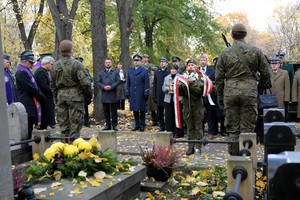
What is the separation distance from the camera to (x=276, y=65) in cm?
1072

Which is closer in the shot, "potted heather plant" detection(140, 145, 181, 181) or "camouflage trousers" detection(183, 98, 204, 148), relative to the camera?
"potted heather plant" detection(140, 145, 181, 181)

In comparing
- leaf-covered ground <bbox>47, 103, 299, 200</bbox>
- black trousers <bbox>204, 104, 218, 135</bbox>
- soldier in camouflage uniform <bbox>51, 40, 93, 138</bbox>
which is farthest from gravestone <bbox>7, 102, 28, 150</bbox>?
black trousers <bbox>204, 104, 218, 135</bbox>

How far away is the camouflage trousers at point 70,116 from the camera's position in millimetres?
8172

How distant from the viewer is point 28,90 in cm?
859

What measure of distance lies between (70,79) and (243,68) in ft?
11.3

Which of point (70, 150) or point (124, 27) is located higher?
point (124, 27)

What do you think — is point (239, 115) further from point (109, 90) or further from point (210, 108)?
point (109, 90)

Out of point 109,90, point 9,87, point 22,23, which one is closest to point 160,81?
point 109,90

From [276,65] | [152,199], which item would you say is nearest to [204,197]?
[152,199]

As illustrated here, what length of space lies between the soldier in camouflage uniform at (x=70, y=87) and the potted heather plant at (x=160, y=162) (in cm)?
235

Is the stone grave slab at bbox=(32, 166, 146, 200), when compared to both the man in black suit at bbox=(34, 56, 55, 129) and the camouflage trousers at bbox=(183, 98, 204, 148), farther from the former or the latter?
the man in black suit at bbox=(34, 56, 55, 129)

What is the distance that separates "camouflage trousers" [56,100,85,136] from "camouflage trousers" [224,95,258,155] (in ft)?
9.85

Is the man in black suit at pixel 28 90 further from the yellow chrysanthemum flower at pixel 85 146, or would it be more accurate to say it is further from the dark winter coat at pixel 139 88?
the dark winter coat at pixel 139 88

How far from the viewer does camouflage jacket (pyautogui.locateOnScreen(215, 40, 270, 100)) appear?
264 inches
